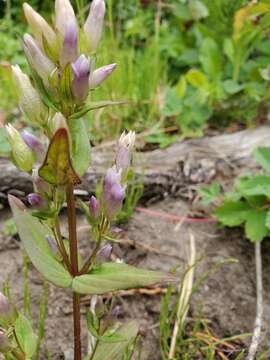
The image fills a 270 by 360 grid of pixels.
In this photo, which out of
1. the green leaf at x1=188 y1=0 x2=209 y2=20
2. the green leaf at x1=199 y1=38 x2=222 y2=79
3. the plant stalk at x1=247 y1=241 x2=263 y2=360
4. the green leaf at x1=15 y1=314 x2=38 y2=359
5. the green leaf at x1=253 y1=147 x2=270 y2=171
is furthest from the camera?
the green leaf at x1=188 y1=0 x2=209 y2=20

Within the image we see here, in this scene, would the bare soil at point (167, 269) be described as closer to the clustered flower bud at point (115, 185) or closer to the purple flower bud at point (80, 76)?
the clustered flower bud at point (115, 185)

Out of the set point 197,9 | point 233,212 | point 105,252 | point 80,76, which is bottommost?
point 233,212

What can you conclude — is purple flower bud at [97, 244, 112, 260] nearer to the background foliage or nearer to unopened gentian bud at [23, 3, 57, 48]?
unopened gentian bud at [23, 3, 57, 48]

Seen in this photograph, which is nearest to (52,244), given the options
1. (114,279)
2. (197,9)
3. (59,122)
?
(114,279)

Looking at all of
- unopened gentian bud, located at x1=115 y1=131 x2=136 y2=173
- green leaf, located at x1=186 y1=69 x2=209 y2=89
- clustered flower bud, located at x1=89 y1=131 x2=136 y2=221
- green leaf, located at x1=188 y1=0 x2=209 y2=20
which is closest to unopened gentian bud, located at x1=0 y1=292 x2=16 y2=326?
clustered flower bud, located at x1=89 y1=131 x2=136 y2=221

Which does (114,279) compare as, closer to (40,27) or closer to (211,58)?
(40,27)

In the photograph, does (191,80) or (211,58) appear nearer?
(191,80)
